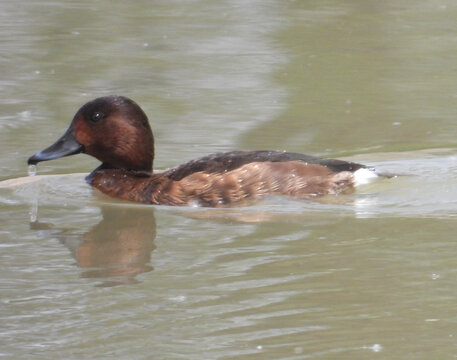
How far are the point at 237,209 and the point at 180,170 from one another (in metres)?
0.52

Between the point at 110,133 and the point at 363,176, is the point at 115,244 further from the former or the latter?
the point at 363,176

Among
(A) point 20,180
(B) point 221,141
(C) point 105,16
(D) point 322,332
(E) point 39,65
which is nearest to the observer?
(D) point 322,332

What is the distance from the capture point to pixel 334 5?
1675 cm

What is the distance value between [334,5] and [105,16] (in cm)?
334

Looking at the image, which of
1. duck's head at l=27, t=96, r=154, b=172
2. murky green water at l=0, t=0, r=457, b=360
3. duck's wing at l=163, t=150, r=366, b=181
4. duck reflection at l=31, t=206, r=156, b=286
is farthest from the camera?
duck's head at l=27, t=96, r=154, b=172

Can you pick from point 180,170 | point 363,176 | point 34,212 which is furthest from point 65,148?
point 363,176

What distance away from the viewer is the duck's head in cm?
864

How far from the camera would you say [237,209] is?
26.6 feet

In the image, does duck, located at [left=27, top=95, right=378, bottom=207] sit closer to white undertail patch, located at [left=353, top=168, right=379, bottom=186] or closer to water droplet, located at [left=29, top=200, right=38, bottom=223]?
white undertail patch, located at [left=353, top=168, right=379, bottom=186]

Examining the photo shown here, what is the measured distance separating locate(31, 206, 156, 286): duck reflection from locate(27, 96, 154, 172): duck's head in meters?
0.54

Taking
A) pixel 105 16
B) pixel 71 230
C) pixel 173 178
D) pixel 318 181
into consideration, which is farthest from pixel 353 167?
pixel 105 16

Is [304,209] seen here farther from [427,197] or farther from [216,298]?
[216,298]

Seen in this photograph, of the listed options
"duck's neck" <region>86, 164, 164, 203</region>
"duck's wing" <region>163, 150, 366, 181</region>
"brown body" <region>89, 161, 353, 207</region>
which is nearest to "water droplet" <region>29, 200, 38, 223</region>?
"duck's neck" <region>86, 164, 164, 203</region>

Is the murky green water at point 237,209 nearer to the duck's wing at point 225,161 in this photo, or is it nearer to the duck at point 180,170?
the duck at point 180,170
